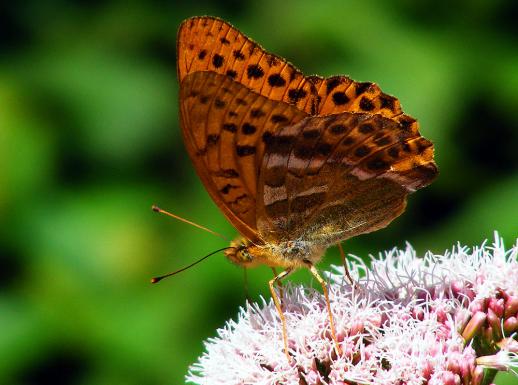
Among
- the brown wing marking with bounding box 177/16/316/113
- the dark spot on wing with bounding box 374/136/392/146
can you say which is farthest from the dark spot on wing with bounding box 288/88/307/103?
the dark spot on wing with bounding box 374/136/392/146

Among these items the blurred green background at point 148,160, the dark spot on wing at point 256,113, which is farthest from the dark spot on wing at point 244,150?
the blurred green background at point 148,160

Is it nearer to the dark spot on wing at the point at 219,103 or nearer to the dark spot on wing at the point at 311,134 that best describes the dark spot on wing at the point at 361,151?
the dark spot on wing at the point at 311,134

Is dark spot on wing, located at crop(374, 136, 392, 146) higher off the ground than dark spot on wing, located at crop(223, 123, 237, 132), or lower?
lower

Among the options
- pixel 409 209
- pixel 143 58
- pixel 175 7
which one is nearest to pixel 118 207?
pixel 143 58

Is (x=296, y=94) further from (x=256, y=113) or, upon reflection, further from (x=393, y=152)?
(x=393, y=152)

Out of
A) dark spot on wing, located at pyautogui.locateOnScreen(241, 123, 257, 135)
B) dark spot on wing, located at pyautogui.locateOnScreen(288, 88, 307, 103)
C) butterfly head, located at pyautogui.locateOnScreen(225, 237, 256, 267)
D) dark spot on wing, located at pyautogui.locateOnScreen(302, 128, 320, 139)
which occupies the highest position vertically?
dark spot on wing, located at pyautogui.locateOnScreen(288, 88, 307, 103)

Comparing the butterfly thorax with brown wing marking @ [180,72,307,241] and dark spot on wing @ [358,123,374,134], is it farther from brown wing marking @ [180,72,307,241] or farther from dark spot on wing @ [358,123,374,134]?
dark spot on wing @ [358,123,374,134]

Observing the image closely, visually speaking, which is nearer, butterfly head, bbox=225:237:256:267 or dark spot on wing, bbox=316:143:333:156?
dark spot on wing, bbox=316:143:333:156

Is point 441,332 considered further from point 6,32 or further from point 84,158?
point 6,32
